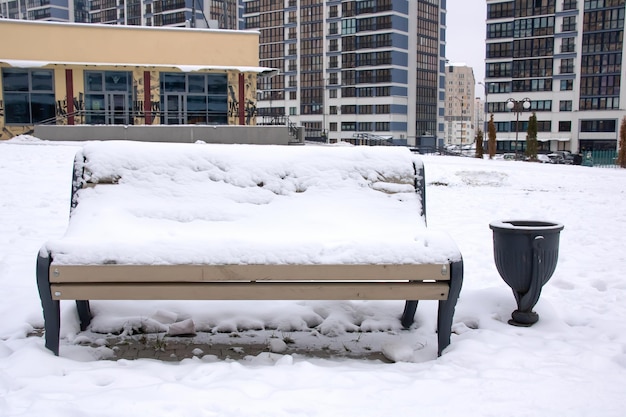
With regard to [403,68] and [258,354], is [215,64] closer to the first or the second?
[258,354]

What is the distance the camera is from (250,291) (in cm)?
328

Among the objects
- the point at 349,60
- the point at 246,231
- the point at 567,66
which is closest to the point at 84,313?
the point at 246,231

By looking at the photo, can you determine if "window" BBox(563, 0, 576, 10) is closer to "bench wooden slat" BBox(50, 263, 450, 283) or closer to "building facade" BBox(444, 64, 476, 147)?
"bench wooden slat" BBox(50, 263, 450, 283)

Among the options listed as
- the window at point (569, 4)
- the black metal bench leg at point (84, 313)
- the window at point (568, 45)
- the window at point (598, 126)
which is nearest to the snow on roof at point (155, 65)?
the black metal bench leg at point (84, 313)

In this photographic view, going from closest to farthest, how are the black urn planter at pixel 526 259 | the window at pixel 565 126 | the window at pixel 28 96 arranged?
the black urn planter at pixel 526 259, the window at pixel 28 96, the window at pixel 565 126

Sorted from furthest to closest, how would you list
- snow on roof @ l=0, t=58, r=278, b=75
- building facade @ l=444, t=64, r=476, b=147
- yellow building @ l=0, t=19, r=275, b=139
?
building facade @ l=444, t=64, r=476, b=147
yellow building @ l=0, t=19, r=275, b=139
snow on roof @ l=0, t=58, r=278, b=75

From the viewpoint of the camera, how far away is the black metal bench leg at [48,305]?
10.4 ft

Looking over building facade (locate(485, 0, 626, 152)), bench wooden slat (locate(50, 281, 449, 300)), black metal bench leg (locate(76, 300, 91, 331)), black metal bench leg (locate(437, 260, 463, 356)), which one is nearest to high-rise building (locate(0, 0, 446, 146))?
building facade (locate(485, 0, 626, 152))

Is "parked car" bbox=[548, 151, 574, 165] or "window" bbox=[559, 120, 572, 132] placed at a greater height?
"window" bbox=[559, 120, 572, 132]

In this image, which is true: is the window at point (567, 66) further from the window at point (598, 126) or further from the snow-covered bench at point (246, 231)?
the snow-covered bench at point (246, 231)

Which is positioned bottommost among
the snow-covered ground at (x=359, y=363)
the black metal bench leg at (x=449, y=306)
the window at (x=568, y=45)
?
the snow-covered ground at (x=359, y=363)

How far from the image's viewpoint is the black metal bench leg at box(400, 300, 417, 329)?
406 centimetres

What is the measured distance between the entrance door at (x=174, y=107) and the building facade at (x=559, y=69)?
4682 cm

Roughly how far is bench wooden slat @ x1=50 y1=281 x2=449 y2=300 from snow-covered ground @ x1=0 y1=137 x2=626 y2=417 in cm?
37
